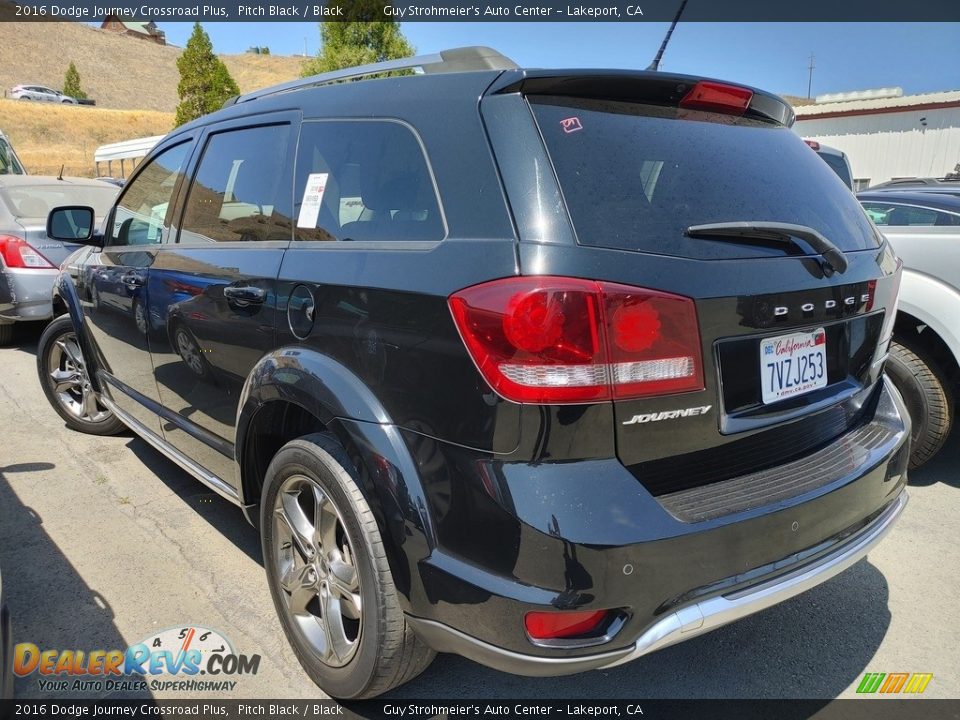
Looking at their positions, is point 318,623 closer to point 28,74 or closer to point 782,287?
point 782,287

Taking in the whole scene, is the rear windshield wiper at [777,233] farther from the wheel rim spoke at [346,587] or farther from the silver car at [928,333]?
the silver car at [928,333]

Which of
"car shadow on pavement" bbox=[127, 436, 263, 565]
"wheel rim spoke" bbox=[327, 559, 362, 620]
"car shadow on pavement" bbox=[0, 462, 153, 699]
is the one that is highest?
"wheel rim spoke" bbox=[327, 559, 362, 620]

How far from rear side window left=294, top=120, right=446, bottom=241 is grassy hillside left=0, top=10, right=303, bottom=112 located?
78.7 metres

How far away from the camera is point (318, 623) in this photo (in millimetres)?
2301

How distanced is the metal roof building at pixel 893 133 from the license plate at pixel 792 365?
2855 centimetres

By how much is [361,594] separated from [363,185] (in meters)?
1.20

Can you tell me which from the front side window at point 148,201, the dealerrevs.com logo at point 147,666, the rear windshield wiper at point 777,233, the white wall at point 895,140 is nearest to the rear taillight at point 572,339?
the rear windshield wiper at point 777,233

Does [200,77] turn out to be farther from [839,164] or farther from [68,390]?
[68,390]

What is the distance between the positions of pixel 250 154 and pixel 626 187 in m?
1.61

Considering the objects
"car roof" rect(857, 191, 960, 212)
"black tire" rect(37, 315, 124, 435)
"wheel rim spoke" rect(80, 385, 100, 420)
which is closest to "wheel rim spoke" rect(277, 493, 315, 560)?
"black tire" rect(37, 315, 124, 435)

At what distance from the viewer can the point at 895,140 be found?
28391 mm

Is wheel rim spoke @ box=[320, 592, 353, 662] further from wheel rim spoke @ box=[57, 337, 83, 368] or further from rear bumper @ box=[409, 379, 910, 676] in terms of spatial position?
wheel rim spoke @ box=[57, 337, 83, 368]

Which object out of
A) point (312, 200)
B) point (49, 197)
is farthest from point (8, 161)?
point (312, 200)

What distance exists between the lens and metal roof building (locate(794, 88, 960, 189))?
2714 cm
